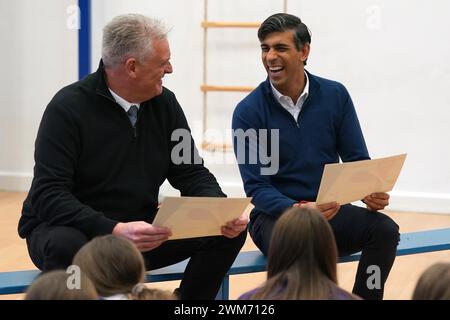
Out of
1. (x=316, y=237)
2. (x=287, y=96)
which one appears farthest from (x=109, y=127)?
(x=316, y=237)

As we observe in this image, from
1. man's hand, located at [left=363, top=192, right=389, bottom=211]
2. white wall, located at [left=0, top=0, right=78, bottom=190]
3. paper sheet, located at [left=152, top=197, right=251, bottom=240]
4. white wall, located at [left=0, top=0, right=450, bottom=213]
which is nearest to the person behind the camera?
paper sheet, located at [left=152, top=197, right=251, bottom=240]

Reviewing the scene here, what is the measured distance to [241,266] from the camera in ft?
8.14

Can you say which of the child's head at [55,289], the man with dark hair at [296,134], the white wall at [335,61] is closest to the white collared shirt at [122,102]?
the man with dark hair at [296,134]

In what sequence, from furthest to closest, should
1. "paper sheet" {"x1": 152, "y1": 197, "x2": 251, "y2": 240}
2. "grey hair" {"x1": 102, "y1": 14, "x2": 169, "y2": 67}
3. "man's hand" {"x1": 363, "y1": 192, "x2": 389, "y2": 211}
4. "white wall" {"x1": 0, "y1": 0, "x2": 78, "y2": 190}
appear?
"white wall" {"x1": 0, "y1": 0, "x2": 78, "y2": 190} < "man's hand" {"x1": 363, "y1": 192, "x2": 389, "y2": 211} < "grey hair" {"x1": 102, "y1": 14, "x2": 169, "y2": 67} < "paper sheet" {"x1": 152, "y1": 197, "x2": 251, "y2": 240}

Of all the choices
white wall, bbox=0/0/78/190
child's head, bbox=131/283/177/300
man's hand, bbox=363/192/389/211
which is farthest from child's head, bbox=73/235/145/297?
white wall, bbox=0/0/78/190

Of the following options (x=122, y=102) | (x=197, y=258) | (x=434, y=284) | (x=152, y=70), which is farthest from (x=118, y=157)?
(x=434, y=284)

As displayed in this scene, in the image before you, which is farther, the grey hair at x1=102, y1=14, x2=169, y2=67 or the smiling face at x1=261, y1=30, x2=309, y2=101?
the smiling face at x1=261, y1=30, x2=309, y2=101

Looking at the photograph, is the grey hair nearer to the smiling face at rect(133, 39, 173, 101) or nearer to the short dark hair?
the smiling face at rect(133, 39, 173, 101)

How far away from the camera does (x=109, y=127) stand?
7.84ft

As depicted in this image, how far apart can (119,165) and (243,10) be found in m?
2.53

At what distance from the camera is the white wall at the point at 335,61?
456 centimetres

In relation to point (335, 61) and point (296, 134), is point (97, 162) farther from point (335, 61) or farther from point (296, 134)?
point (335, 61)

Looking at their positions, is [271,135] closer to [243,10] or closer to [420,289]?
[420,289]

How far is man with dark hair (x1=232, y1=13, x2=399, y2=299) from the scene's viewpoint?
254 cm
